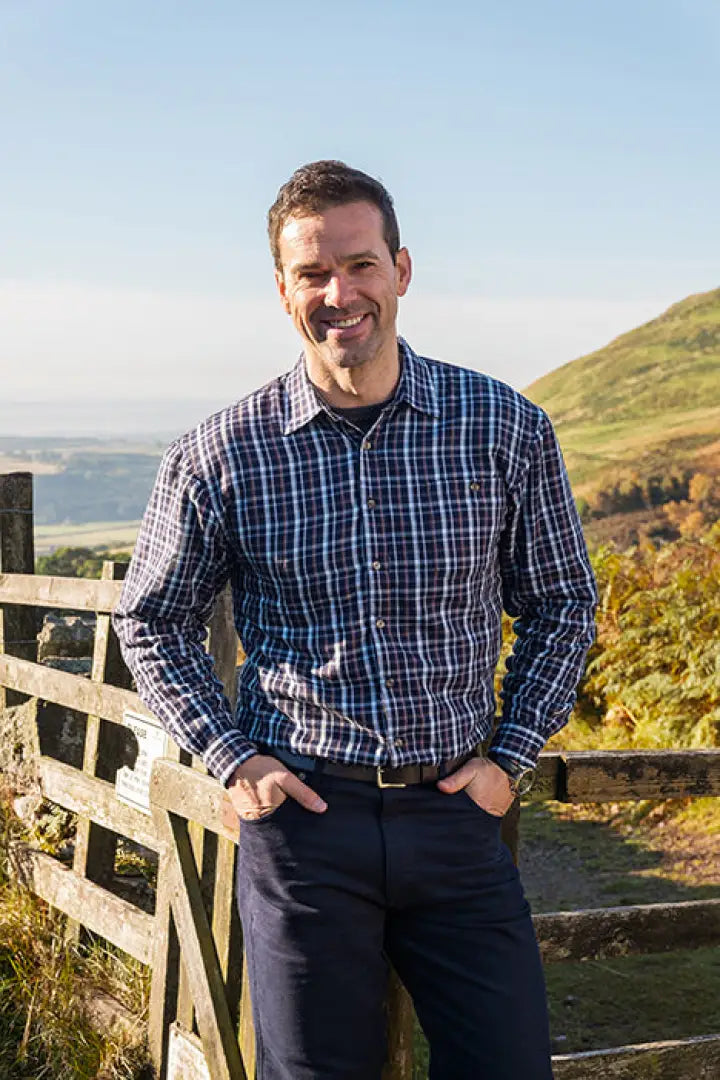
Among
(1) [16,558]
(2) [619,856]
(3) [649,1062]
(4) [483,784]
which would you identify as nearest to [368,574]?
(4) [483,784]

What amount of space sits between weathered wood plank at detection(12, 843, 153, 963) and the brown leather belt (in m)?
2.11

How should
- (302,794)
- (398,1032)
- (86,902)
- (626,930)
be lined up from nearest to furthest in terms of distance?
(302,794) < (398,1032) < (626,930) < (86,902)

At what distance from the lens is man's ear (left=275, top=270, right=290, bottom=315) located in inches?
110

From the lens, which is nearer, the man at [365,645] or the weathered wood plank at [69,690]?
the man at [365,645]

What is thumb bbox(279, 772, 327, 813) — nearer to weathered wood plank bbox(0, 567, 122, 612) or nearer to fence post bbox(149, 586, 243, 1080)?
fence post bbox(149, 586, 243, 1080)

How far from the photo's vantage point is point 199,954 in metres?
3.63

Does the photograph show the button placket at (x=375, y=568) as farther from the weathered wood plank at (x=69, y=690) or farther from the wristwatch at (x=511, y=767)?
the weathered wood plank at (x=69, y=690)

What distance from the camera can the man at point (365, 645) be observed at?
258 cm

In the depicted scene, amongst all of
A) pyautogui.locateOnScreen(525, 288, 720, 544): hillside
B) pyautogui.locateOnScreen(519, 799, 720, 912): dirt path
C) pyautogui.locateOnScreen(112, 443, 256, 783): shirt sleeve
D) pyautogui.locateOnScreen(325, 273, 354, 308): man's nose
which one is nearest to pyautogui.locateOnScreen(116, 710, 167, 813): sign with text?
pyautogui.locateOnScreen(112, 443, 256, 783): shirt sleeve

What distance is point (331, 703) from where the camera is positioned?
263 centimetres

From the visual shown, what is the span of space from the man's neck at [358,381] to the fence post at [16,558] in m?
3.80

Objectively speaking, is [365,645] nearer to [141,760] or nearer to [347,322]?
[347,322]

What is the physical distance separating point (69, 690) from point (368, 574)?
2.80m

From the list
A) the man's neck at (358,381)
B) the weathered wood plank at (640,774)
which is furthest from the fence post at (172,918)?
the man's neck at (358,381)
